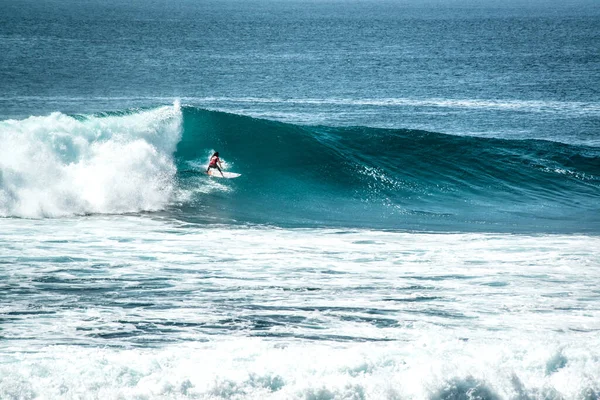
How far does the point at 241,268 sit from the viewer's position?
12711 mm

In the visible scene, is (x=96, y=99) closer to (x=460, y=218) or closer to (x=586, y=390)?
(x=460, y=218)

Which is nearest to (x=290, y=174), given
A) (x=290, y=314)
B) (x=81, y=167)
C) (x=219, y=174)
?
(x=219, y=174)

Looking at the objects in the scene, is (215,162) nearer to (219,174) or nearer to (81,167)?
(219,174)

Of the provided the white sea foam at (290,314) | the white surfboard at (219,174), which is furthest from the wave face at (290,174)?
the white sea foam at (290,314)

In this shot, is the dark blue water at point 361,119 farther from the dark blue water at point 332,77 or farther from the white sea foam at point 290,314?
the white sea foam at point 290,314

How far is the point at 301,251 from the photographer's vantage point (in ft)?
46.2

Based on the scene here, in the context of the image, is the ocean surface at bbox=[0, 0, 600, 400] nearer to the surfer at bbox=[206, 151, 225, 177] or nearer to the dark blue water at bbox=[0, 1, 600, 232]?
the dark blue water at bbox=[0, 1, 600, 232]

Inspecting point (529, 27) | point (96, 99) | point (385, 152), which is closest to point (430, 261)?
point (385, 152)

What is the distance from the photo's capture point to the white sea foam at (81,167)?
54.6 feet

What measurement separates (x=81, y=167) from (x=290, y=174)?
571cm

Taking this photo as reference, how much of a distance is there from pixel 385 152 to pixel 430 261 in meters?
10.6

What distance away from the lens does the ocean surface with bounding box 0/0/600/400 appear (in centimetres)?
859

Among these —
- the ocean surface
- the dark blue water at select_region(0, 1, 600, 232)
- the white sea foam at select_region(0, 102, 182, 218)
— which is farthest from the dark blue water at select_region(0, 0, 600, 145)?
the white sea foam at select_region(0, 102, 182, 218)

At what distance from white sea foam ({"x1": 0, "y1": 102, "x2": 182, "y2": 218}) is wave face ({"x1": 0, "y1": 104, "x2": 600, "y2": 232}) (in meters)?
0.03
